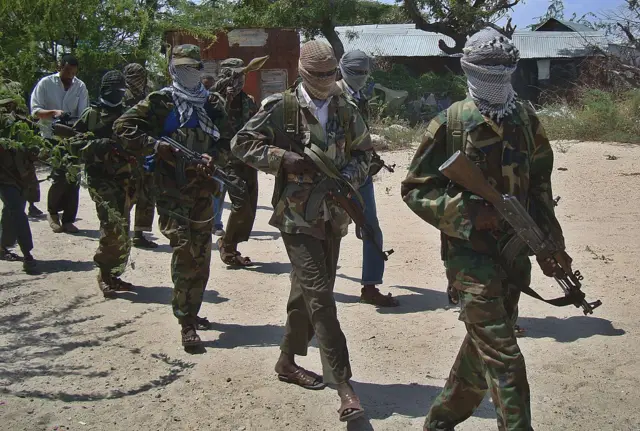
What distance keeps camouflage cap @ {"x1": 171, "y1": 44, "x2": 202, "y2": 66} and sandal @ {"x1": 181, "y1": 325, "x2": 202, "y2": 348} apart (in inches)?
70.5

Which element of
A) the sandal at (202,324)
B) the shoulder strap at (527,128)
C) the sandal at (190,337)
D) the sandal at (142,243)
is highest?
the shoulder strap at (527,128)

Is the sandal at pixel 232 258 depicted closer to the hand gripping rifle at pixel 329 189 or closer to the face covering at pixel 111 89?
the face covering at pixel 111 89

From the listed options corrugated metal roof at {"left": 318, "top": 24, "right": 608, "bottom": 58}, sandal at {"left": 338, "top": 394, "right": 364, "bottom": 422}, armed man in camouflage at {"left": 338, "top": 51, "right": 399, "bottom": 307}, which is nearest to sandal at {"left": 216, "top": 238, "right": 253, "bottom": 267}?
armed man in camouflage at {"left": 338, "top": 51, "right": 399, "bottom": 307}

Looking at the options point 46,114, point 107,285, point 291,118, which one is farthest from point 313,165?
point 46,114

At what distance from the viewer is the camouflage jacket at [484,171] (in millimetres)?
3557

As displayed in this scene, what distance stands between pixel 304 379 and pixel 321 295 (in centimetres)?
71

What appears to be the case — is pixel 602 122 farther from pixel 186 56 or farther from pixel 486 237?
pixel 486 237

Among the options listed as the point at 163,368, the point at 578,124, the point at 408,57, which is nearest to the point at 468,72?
the point at 163,368

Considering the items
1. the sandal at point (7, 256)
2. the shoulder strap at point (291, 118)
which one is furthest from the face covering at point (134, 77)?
the shoulder strap at point (291, 118)

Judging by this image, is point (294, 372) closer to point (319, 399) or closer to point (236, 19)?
point (319, 399)

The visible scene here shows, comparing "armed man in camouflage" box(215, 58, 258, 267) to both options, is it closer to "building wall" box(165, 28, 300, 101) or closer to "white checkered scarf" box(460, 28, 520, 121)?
"white checkered scarf" box(460, 28, 520, 121)

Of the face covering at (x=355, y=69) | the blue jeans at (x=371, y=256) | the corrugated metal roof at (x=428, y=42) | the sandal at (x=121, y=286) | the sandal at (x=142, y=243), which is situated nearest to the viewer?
the face covering at (x=355, y=69)

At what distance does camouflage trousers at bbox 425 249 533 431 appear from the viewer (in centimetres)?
337

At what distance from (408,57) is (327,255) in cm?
2416
